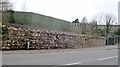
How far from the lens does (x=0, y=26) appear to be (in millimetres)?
25312

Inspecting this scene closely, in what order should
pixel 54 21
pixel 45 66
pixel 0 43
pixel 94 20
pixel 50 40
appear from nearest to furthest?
pixel 45 66, pixel 0 43, pixel 50 40, pixel 54 21, pixel 94 20

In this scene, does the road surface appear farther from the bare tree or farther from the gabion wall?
the bare tree

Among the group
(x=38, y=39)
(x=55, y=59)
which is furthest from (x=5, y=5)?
(x=55, y=59)

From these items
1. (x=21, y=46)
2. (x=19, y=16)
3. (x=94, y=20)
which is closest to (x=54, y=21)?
(x=19, y=16)

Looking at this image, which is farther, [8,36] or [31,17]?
[31,17]

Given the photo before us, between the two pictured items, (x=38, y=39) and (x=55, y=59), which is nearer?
(x=55, y=59)

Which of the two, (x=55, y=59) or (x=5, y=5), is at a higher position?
(x=5, y=5)

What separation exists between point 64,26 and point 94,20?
33655 millimetres

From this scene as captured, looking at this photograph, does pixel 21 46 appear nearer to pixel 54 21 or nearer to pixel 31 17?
pixel 31 17

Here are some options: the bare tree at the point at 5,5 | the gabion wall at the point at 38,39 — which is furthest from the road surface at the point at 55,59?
the bare tree at the point at 5,5

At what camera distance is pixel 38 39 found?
29.9 metres

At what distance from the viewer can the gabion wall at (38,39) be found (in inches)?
1023

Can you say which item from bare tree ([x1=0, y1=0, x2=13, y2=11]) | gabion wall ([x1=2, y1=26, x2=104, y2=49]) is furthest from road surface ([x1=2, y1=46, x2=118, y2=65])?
bare tree ([x1=0, y1=0, x2=13, y2=11])

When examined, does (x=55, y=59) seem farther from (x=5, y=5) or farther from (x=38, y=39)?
(x=5, y=5)
